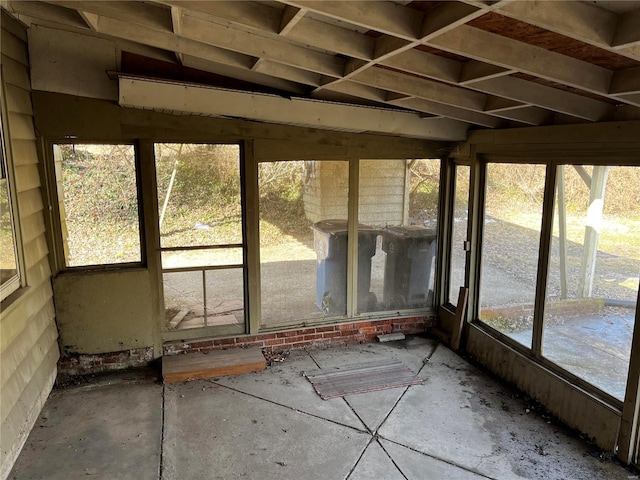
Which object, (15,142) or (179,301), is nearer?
(15,142)

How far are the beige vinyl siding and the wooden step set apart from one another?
100 centimetres

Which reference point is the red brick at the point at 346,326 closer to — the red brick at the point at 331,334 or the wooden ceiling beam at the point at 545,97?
the red brick at the point at 331,334

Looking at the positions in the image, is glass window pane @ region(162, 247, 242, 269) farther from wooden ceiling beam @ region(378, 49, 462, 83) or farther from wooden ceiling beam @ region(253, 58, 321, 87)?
wooden ceiling beam @ region(378, 49, 462, 83)

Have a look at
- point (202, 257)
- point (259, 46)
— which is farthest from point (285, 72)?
point (202, 257)

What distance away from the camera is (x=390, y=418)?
3.61m

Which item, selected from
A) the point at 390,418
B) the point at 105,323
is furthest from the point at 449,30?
the point at 105,323

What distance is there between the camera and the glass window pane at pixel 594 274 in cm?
312

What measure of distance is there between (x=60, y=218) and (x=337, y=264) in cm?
271

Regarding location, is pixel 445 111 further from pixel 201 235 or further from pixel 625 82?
pixel 201 235

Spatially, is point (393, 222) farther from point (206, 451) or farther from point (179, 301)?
point (206, 451)

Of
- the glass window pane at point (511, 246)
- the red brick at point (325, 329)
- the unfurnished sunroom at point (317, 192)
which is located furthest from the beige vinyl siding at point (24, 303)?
the glass window pane at point (511, 246)

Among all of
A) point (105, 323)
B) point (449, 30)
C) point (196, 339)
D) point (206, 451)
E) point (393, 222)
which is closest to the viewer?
point (449, 30)

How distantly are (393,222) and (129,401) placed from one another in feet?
10.3

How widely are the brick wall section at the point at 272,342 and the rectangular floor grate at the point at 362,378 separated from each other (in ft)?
1.82
